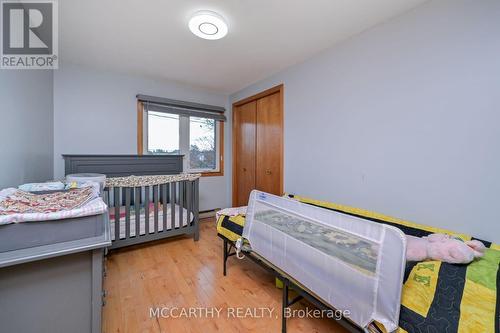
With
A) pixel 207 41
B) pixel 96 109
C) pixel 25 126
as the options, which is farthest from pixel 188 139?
pixel 25 126

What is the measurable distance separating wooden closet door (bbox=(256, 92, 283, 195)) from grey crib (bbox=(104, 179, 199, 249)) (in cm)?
105

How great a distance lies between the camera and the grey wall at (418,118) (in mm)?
1345

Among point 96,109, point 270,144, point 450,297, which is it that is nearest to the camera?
point 450,297

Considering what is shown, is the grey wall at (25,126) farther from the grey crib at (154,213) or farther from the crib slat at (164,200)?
the crib slat at (164,200)

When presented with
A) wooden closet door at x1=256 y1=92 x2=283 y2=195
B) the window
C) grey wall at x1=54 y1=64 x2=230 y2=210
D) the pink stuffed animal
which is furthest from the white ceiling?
the pink stuffed animal

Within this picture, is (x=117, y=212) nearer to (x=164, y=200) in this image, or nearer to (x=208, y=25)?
(x=164, y=200)

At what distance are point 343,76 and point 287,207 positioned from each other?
1.60 m

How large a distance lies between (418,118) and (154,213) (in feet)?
9.04

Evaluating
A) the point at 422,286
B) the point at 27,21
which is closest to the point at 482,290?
the point at 422,286

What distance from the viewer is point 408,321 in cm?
81

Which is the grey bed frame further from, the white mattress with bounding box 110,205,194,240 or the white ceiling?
the white ceiling

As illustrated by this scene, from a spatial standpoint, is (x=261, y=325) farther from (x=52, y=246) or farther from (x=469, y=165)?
(x=469, y=165)

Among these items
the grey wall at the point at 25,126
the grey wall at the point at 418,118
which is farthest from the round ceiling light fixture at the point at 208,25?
the grey wall at the point at 25,126

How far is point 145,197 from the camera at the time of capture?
237cm
